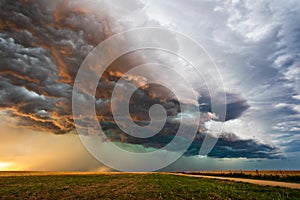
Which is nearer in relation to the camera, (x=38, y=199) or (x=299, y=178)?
(x=38, y=199)

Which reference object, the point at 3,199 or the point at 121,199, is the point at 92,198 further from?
the point at 3,199

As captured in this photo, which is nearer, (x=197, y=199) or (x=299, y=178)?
(x=197, y=199)

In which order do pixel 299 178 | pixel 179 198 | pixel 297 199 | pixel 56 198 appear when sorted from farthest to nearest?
1. pixel 299 178
2. pixel 56 198
3. pixel 179 198
4. pixel 297 199

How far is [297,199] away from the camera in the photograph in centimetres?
1888

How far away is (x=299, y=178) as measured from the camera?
5094 centimetres

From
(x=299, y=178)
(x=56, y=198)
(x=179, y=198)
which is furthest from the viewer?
(x=299, y=178)

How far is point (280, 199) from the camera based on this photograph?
18922mm

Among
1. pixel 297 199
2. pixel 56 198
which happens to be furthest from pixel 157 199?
pixel 297 199

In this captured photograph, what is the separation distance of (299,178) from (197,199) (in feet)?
142

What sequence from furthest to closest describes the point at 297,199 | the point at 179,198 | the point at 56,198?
the point at 56,198 < the point at 179,198 < the point at 297,199

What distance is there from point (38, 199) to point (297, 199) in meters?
21.6

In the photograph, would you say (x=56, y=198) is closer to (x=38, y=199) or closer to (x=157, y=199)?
(x=38, y=199)

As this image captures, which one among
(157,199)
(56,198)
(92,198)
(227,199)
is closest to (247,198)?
(227,199)

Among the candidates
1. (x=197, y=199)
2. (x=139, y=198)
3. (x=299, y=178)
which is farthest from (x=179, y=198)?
(x=299, y=178)
